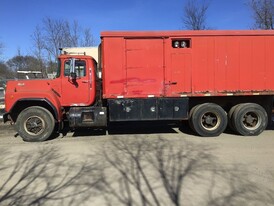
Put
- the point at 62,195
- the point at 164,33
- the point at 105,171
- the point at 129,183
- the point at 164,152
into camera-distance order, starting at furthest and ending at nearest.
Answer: the point at 164,33
the point at 164,152
the point at 105,171
the point at 129,183
the point at 62,195

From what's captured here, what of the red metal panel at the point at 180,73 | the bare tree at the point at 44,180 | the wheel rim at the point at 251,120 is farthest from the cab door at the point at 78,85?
the wheel rim at the point at 251,120

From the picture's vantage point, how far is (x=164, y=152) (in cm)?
862

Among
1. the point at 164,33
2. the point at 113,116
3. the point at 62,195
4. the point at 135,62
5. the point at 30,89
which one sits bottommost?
the point at 62,195

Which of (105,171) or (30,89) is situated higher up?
(30,89)

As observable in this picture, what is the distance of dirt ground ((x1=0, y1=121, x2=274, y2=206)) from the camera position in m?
5.48

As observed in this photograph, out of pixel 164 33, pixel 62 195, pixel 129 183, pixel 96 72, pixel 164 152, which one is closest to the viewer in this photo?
pixel 62 195

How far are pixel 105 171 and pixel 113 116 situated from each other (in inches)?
149

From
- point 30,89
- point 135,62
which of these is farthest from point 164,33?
point 30,89

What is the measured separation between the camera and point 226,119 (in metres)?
11.0

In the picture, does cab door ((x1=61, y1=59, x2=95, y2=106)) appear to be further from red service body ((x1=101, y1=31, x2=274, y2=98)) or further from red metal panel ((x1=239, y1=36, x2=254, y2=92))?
red metal panel ((x1=239, y1=36, x2=254, y2=92))

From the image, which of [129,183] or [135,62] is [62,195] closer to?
[129,183]

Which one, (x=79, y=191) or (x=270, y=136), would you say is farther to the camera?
(x=270, y=136)

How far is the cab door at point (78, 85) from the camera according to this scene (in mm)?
10859

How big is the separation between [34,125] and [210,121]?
525 centimetres
